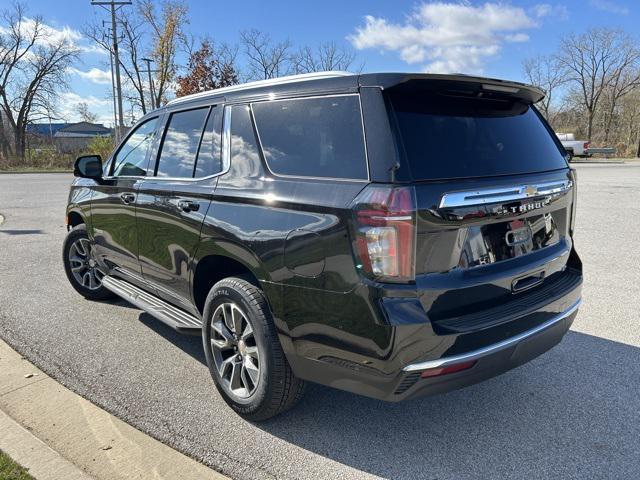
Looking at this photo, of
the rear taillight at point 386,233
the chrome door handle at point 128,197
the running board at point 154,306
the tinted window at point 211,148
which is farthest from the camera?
the chrome door handle at point 128,197

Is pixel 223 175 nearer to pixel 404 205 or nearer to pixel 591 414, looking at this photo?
pixel 404 205

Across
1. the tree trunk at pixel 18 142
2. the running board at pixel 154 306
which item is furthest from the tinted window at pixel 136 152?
the tree trunk at pixel 18 142

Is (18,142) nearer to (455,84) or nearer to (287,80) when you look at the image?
(287,80)

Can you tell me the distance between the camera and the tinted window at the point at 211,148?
3.19 m

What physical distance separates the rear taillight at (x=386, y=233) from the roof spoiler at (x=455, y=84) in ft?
1.78

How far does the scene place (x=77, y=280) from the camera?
5.21 metres

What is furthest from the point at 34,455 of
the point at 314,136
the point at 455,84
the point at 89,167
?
the point at 455,84

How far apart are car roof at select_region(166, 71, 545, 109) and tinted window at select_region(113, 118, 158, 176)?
3.60 feet

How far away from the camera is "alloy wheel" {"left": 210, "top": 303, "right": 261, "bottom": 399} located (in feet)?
9.44

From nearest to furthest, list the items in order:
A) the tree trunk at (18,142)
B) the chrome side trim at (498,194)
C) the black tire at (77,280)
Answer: the chrome side trim at (498,194) < the black tire at (77,280) < the tree trunk at (18,142)

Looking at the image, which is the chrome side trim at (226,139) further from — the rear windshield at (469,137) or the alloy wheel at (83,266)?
the alloy wheel at (83,266)

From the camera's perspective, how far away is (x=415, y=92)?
239 cm

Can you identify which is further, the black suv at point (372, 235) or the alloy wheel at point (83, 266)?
the alloy wheel at point (83, 266)

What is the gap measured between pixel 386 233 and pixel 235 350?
1.40 metres
